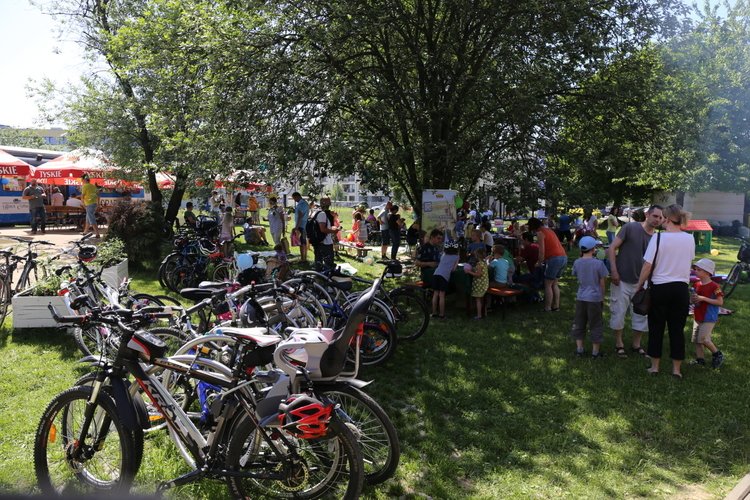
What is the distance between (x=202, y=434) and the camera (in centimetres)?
295

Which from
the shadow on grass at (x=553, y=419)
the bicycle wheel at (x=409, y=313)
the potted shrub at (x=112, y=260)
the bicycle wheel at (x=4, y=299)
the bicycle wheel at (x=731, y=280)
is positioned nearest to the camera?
the shadow on grass at (x=553, y=419)

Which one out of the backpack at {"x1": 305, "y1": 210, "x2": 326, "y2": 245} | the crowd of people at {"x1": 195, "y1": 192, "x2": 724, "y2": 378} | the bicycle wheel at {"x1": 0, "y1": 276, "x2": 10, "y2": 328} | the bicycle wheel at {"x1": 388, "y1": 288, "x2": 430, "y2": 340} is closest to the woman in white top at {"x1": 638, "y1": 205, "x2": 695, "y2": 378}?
the crowd of people at {"x1": 195, "y1": 192, "x2": 724, "y2": 378}

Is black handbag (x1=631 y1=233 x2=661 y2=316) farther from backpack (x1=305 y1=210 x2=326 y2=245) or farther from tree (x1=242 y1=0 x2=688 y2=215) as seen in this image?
backpack (x1=305 y1=210 x2=326 y2=245)

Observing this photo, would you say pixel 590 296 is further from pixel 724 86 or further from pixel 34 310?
pixel 724 86

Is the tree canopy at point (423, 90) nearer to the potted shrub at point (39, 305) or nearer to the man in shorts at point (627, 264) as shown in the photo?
the man in shorts at point (627, 264)

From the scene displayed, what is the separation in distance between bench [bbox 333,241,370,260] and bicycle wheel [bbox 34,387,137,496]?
39.3 ft

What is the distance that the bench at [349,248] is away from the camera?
15219 millimetres

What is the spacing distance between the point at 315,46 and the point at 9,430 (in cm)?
650

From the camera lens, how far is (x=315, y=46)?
8.21 meters

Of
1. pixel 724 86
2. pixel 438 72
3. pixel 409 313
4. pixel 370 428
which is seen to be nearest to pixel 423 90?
pixel 438 72

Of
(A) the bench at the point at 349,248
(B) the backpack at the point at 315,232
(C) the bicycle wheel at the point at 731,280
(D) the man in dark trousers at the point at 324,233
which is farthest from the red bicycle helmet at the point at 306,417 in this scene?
(A) the bench at the point at 349,248

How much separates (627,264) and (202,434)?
530cm

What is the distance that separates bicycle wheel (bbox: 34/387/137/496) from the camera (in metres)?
2.92

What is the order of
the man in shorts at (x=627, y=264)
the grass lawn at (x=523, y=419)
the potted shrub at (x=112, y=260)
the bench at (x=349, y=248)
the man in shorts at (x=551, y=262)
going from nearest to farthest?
the grass lawn at (x=523, y=419) → the man in shorts at (x=627, y=264) → the potted shrub at (x=112, y=260) → the man in shorts at (x=551, y=262) → the bench at (x=349, y=248)
